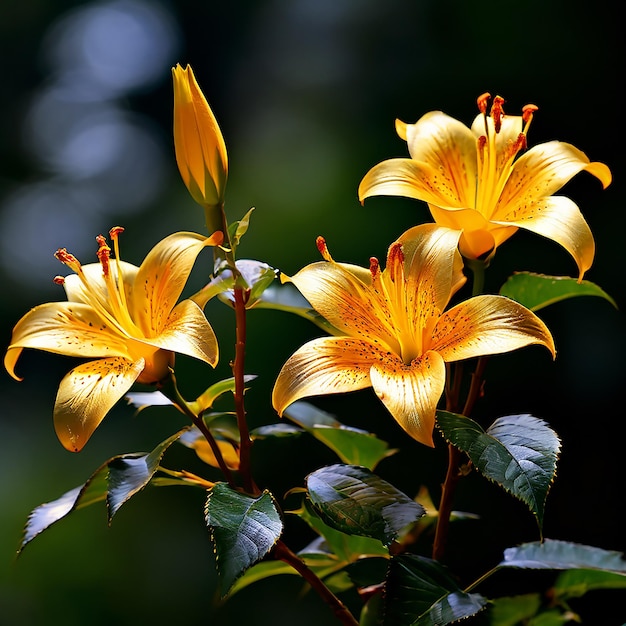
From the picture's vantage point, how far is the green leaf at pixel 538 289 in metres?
0.45

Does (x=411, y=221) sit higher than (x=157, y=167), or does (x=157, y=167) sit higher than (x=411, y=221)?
(x=157, y=167)

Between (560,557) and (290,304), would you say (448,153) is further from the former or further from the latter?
(560,557)

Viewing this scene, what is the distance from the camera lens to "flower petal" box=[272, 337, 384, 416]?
349 millimetres

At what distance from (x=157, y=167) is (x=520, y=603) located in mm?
1198

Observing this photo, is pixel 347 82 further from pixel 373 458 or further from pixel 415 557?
pixel 415 557

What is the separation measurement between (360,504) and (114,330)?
0.16 metres

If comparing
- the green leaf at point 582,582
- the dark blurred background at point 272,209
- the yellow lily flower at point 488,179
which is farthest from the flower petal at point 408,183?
the dark blurred background at point 272,209

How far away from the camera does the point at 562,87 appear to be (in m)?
1.30

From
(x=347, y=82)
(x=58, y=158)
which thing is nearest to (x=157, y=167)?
(x=58, y=158)

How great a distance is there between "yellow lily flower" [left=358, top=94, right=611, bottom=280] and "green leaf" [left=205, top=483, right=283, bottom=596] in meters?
0.17

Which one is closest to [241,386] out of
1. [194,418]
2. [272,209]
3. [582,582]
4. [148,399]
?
[194,418]

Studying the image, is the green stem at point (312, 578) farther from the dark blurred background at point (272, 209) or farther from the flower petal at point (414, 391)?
the dark blurred background at point (272, 209)

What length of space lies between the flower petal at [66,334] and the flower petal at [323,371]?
0.33 ft

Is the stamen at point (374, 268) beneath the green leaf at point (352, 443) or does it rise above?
above
